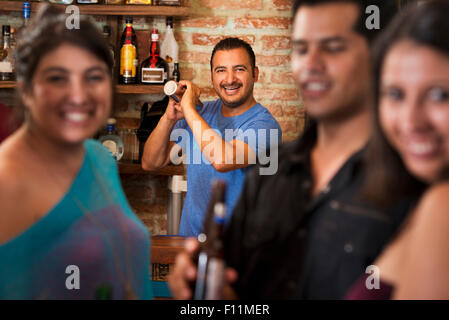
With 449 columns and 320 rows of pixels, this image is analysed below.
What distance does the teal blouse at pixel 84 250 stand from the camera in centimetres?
76

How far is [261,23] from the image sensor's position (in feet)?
8.40

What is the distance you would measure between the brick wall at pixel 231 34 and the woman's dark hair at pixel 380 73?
191cm

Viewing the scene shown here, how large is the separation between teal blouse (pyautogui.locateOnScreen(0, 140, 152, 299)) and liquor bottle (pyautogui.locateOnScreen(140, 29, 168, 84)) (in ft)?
5.12

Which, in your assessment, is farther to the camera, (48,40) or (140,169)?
(140,169)

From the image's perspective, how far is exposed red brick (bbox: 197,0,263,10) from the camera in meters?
2.56

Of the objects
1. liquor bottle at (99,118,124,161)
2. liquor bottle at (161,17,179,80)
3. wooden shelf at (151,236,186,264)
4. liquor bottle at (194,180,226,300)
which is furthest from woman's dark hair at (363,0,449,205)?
liquor bottle at (161,17,179,80)

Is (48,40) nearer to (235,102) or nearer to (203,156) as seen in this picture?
(203,156)

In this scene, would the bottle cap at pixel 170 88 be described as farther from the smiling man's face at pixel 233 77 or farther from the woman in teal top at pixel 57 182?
the woman in teal top at pixel 57 182

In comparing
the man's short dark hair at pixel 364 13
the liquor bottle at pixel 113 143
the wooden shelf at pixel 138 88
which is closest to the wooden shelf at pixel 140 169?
the liquor bottle at pixel 113 143

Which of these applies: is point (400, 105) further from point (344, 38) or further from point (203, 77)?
point (203, 77)

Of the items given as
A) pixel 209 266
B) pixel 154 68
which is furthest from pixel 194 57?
pixel 209 266

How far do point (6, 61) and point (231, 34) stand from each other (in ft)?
3.33

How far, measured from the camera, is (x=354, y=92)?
726 mm
